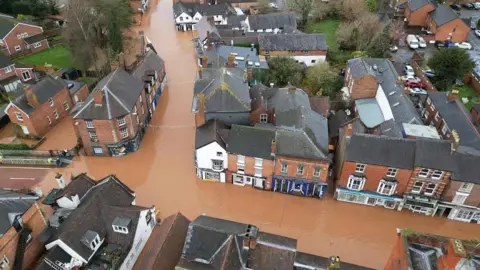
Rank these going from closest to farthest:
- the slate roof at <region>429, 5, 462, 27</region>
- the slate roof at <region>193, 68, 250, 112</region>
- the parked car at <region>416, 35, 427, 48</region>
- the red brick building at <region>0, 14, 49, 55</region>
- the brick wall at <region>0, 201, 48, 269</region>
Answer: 1. the brick wall at <region>0, 201, 48, 269</region>
2. the slate roof at <region>193, 68, 250, 112</region>
3. the red brick building at <region>0, 14, 49, 55</region>
4. the parked car at <region>416, 35, 427, 48</region>
5. the slate roof at <region>429, 5, 462, 27</region>

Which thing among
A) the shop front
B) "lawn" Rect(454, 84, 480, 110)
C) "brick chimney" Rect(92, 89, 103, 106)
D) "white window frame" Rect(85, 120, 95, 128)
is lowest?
the shop front

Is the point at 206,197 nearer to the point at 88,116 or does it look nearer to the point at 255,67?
the point at 88,116

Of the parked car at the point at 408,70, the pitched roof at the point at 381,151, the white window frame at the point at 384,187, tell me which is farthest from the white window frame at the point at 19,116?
the parked car at the point at 408,70

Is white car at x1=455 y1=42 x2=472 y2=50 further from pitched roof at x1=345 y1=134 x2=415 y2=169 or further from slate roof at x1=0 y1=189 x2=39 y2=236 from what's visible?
slate roof at x1=0 y1=189 x2=39 y2=236

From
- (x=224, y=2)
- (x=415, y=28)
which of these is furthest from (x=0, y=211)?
(x=415, y=28)

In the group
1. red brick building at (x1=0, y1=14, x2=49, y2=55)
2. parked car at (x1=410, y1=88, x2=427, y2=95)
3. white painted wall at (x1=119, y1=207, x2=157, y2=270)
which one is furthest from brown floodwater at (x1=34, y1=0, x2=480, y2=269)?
red brick building at (x1=0, y1=14, x2=49, y2=55)

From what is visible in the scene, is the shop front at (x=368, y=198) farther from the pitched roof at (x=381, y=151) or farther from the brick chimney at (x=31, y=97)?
the brick chimney at (x=31, y=97)

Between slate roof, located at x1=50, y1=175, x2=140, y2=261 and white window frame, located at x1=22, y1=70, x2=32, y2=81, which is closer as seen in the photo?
slate roof, located at x1=50, y1=175, x2=140, y2=261
